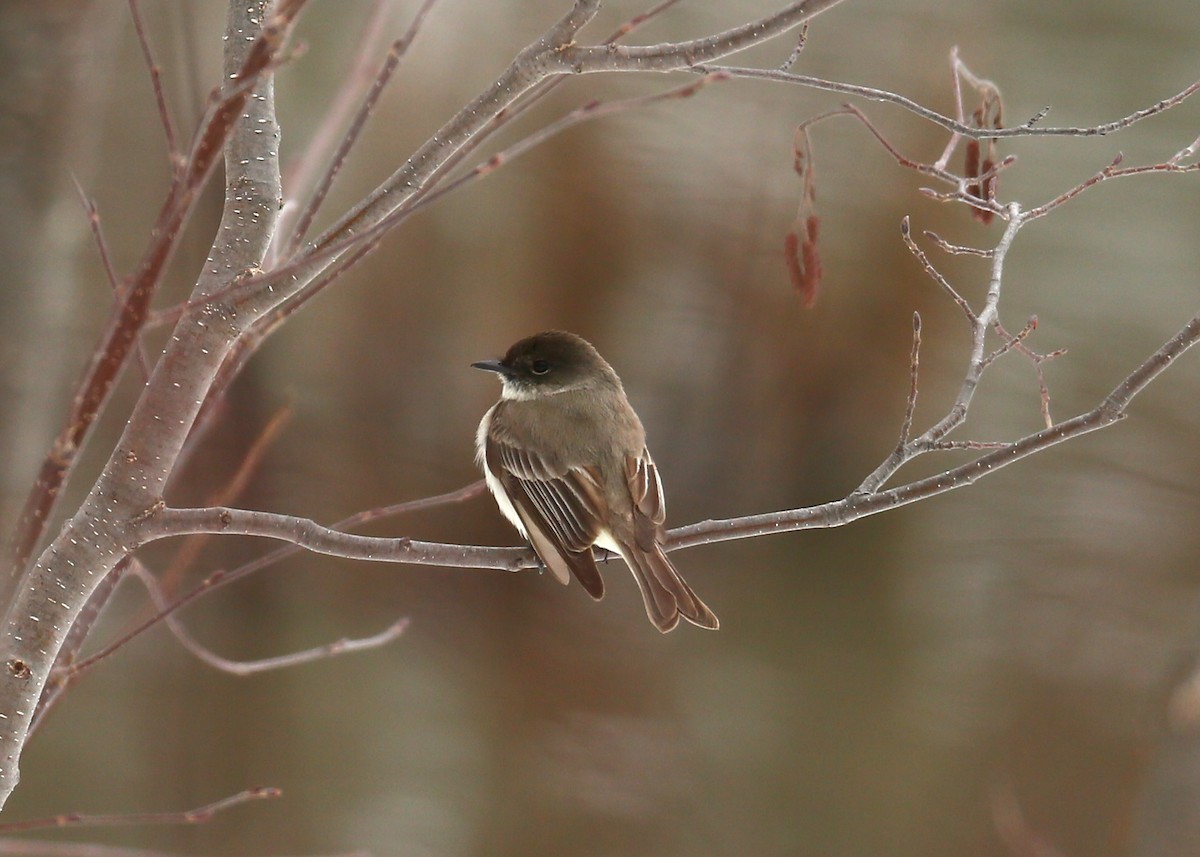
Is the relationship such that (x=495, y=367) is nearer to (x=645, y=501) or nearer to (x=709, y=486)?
(x=645, y=501)

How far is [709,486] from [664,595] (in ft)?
13.7

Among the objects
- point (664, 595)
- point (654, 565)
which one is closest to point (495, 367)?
point (654, 565)

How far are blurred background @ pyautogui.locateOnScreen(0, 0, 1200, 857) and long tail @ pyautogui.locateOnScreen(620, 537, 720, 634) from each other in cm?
380

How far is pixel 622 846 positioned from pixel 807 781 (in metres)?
1.21

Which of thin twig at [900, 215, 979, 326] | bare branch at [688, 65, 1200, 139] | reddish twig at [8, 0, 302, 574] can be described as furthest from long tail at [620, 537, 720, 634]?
reddish twig at [8, 0, 302, 574]

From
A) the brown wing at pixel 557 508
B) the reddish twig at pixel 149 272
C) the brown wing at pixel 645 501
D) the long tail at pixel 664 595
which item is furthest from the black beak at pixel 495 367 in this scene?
the reddish twig at pixel 149 272

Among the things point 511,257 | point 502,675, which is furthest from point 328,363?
point 502,675

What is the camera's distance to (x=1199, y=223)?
296 inches

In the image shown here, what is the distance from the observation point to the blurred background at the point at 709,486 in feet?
22.7

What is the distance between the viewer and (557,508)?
3428 mm

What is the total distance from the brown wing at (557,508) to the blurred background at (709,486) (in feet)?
11.4

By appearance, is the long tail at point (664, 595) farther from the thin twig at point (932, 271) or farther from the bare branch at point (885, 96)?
the bare branch at point (885, 96)

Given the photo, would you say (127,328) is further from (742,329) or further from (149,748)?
(149,748)

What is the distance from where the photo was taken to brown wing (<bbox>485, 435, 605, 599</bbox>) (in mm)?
3268
